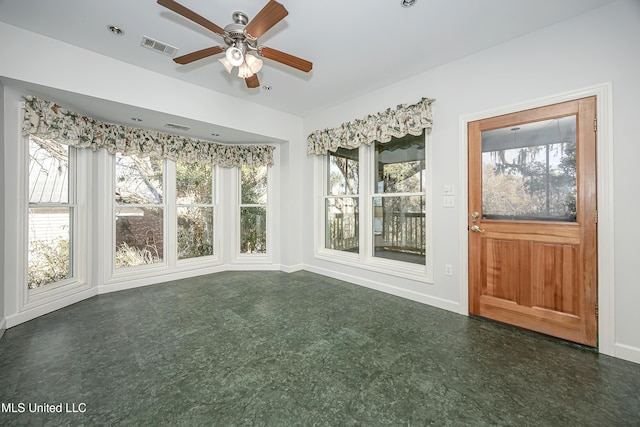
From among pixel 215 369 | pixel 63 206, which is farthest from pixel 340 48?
pixel 63 206

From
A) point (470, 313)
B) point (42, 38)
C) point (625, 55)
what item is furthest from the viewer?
point (470, 313)

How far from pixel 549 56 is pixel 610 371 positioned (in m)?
2.57

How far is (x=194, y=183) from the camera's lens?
4.34 m

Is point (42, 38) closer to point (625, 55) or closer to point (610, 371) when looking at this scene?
point (625, 55)

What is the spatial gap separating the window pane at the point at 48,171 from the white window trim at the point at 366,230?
3.33 metres

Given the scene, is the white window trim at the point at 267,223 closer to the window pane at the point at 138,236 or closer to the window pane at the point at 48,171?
the window pane at the point at 138,236

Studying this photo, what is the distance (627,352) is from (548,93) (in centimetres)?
219

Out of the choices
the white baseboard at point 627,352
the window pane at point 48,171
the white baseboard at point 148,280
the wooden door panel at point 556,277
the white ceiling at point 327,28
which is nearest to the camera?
the white baseboard at point 627,352

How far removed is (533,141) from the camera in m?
2.36

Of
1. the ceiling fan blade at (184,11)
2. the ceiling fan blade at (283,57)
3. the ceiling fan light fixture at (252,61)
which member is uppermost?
the ceiling fan blade at (184,11)

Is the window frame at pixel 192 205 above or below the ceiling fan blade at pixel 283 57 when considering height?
below

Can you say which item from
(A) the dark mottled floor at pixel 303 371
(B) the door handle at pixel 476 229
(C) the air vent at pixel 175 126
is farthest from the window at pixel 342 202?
(C) the air vent at pixel 175 126

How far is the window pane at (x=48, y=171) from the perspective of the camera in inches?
109

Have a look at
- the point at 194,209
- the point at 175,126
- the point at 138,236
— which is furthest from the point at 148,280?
the point at 175,126
